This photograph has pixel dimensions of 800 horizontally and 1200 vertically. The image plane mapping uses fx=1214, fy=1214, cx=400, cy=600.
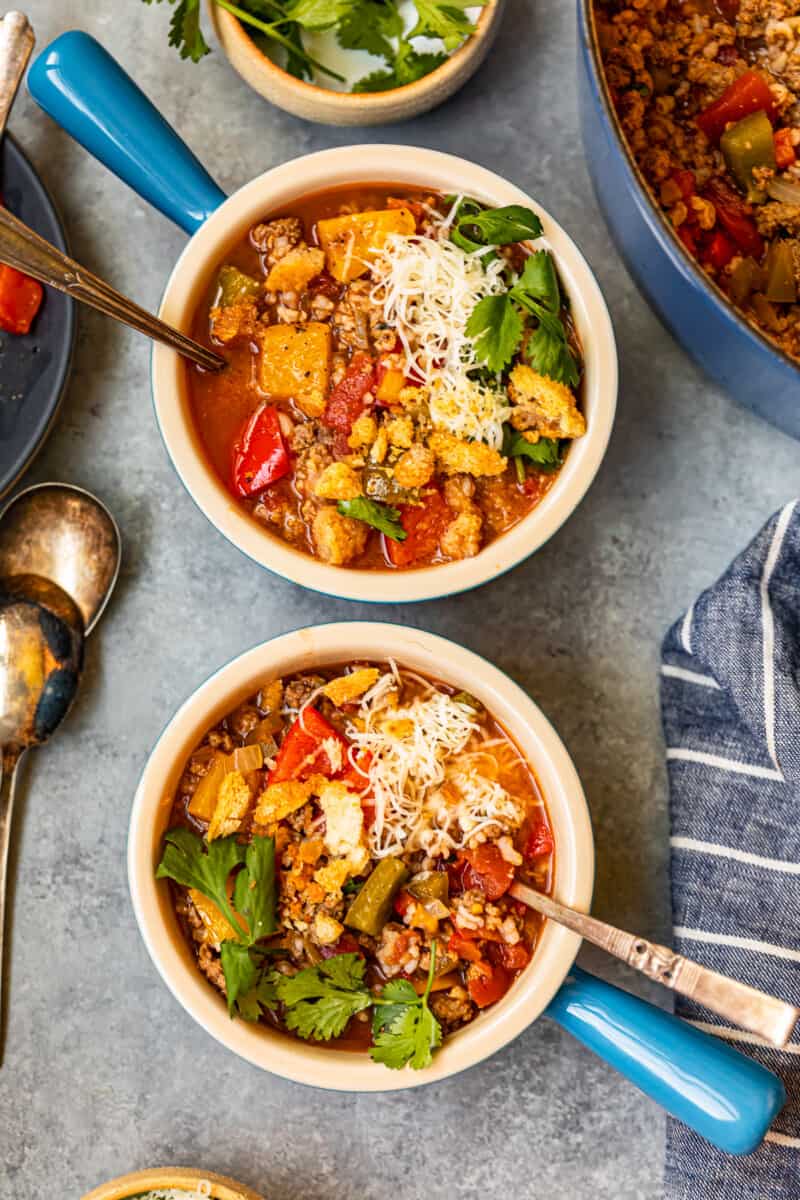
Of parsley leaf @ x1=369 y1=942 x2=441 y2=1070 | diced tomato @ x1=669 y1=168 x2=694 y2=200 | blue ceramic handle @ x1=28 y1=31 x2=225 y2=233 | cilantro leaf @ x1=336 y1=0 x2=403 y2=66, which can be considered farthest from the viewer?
cilantro leaf @ x1=336 y1=0 x2=403 y2=66

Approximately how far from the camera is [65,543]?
99.3 inches

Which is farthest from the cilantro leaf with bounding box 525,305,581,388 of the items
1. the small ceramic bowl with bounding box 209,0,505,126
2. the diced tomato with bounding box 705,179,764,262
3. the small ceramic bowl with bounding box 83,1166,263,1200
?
the small ceramic bowl with bounding box 83,1166,263,1200

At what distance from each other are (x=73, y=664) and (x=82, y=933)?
0.57 meters

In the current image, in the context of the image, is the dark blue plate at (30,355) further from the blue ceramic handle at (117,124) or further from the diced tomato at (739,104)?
the diced tomato at (739,104)

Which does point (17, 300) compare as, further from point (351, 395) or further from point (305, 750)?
point (305, 750)

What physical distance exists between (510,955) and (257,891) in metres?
0.48

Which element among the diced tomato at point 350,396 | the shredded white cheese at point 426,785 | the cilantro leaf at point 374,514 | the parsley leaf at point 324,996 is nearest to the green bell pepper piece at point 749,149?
the diced tomato at point 350,396

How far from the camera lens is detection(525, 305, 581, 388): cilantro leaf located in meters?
2.18

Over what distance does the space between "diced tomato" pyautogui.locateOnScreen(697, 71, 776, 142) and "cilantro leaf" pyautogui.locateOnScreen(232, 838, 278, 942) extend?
5.36 ft

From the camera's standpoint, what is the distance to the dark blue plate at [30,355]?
2.44 metres

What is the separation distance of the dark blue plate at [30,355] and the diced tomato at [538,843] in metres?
1.24

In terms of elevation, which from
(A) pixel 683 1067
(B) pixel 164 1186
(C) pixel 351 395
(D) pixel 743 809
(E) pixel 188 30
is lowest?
(D) pixel 743 809

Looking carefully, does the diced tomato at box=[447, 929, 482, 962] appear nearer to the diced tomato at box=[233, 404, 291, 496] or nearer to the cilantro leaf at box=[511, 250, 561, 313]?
the diced tomato at box=[233, 404, 291, 496]


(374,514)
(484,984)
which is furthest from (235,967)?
(374,514)
